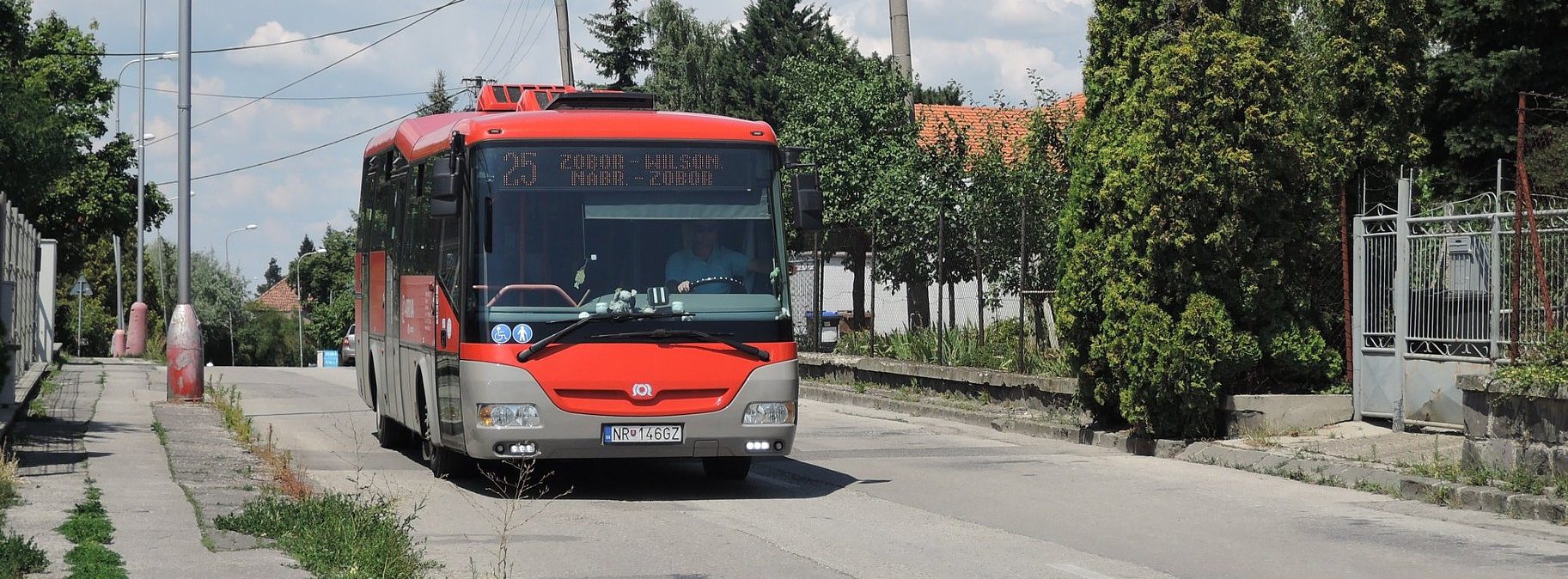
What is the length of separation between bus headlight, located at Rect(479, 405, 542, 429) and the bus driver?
1341 mm

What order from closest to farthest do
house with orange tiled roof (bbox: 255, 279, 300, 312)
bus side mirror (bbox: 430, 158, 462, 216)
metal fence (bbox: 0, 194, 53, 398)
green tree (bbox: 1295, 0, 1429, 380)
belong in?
bus side mirror (bbox: 430, 158, 462, 216) < green tree (bbox: 1295, 0, 1429, 380) < metal fence (bbox: 0, 194, 53, 398) < house with orange tiled roof (bbox: 255, 279, 300, 312)

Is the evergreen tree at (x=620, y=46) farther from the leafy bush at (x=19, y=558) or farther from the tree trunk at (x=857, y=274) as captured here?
the leafy bush at (x=19, y=558)

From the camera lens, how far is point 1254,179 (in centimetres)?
1598

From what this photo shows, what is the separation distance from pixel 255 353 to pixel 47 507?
120m

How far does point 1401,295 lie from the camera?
51.0 ft

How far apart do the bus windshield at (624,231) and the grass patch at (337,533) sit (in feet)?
7.34

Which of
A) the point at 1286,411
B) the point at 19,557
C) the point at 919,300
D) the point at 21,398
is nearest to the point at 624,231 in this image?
the point at 19,557

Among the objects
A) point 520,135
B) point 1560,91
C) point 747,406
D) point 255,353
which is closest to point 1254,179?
point 747,406

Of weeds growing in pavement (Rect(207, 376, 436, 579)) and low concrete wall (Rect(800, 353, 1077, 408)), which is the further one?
low concrete wall (Rect(800, 353, 1077, 408))

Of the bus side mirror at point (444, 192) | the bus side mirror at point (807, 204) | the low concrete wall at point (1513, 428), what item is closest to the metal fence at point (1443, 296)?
the low concrete wall at point (1513, 428)

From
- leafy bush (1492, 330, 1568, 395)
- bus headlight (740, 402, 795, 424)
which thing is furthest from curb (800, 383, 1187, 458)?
bus headlight (740, 402, 795, 424)

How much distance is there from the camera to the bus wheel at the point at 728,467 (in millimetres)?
13617

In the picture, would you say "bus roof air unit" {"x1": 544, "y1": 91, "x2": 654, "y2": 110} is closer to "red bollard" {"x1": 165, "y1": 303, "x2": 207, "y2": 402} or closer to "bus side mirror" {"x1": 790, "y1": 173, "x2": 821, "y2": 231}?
"bus side mirror" {"x1": 790, "y1": 173, "x2": 821, "y2": 231}

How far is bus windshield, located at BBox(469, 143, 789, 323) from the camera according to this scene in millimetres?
12148
